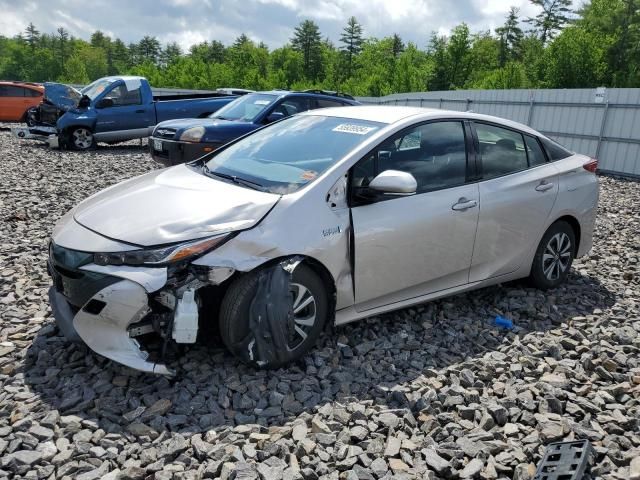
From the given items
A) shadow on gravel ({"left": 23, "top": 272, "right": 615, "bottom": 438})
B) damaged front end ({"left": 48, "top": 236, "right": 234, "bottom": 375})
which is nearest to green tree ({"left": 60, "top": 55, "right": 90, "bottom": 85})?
shadow on gravel ({"left": 23, "top": 272, "right": 615, "bottom": 438})

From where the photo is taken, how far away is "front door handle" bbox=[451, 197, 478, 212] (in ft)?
13.2

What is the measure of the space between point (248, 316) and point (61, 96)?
15.4 m

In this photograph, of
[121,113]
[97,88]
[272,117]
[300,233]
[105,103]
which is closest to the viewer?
[300,233]

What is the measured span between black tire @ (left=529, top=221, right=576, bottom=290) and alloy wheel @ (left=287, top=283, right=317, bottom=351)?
7.76 ft

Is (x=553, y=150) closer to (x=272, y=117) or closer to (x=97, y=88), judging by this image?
(x=272, y=117)

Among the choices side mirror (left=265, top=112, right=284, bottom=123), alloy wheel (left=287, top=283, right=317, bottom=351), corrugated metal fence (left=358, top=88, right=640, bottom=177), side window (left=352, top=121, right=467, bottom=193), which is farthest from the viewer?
corrugated metal fence (left=358, top=88, right=640, bottom=177)

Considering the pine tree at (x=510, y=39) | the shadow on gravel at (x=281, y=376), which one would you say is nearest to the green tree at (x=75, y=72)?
the pine tree at (x=510, y=39)

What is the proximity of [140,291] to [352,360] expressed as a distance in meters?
1.44

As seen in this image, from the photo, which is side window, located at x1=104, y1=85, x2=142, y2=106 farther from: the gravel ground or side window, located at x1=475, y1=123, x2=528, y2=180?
side window, located at x1=475, y1=123, x2=528, y2=180

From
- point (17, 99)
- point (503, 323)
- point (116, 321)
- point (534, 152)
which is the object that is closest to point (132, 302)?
point (116, 321)

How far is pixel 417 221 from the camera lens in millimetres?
3805

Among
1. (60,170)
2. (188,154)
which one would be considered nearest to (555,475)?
(188,154)

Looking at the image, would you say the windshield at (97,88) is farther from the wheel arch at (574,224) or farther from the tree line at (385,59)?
the tree line at (385,59)

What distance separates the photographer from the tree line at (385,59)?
37875mm
